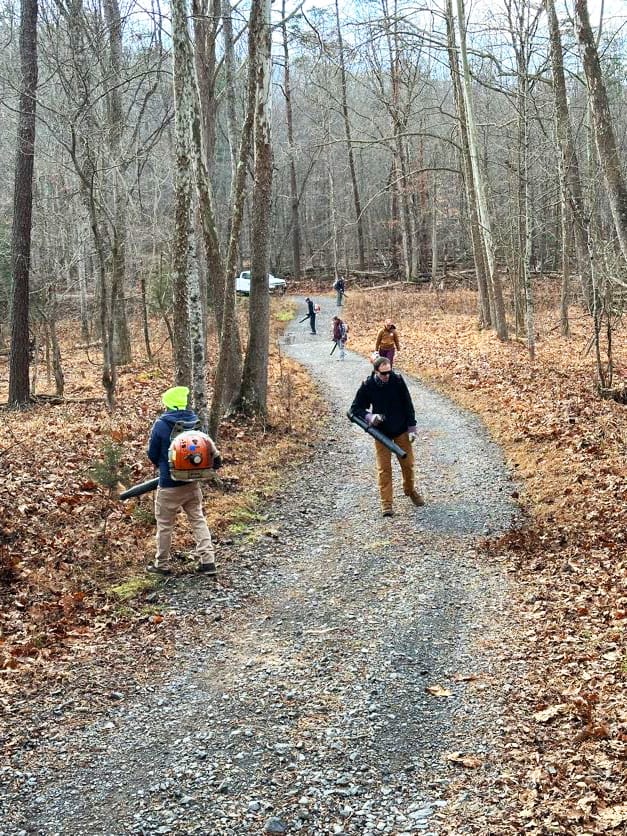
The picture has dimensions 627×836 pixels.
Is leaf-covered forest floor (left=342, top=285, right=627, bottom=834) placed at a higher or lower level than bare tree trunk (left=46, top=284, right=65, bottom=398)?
lower

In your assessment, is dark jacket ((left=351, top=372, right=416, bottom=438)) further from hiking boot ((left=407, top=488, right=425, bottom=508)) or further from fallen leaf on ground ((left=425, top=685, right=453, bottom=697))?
fallen leaf on ground ((left=425, top=685, right=453, bottom=697))

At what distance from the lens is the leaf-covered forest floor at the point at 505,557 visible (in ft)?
15.1

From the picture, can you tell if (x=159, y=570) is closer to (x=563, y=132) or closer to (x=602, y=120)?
(x=602, y=120)

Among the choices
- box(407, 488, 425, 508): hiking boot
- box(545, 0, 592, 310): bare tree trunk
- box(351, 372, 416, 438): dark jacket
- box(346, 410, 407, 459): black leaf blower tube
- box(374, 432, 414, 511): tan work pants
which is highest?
box(545, 0, 592, 310): bare tree trunk

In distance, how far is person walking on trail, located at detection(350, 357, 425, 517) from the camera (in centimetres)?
962

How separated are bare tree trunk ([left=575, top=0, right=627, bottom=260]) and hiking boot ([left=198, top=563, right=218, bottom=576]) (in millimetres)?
7526

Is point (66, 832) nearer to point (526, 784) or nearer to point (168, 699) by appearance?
point (168, 699)

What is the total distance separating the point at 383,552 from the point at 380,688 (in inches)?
114

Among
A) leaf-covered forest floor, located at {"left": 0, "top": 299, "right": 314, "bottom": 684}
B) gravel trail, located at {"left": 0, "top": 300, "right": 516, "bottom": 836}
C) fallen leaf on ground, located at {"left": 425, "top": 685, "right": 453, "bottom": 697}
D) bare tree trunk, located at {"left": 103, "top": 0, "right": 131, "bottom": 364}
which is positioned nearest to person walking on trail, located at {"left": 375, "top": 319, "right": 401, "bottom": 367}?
leaf-covered forest floor, located at {"left": 0, "top": 299, "right": 314, "bottom": 684}

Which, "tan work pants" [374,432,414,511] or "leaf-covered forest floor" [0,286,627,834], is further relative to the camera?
"tan work pants" [374,432,414,511]

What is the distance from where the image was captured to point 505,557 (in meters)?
8.12

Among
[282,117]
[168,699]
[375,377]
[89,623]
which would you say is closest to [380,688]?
[168,699]

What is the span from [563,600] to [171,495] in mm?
4032

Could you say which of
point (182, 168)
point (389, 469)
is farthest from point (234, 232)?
point (389, 469)
